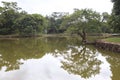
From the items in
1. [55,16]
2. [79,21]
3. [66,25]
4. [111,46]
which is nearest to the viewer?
[111,46]

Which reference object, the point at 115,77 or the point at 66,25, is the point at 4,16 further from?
the point at 115,77

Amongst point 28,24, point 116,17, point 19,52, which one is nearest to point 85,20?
point 116,17

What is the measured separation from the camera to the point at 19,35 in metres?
50.2

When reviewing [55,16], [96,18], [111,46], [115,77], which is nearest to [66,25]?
[96,18]

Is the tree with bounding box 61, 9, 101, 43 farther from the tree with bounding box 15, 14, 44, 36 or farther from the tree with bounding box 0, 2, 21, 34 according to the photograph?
the tree with bounding box 0, 2, 21, 34

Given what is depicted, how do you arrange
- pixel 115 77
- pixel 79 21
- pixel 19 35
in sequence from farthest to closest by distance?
pixel 19 35 < pixel 79 21 < pixel 115 77

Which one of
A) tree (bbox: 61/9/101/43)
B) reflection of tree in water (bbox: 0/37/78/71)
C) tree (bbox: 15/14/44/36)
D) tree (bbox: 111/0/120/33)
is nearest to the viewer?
reflection of tree in water (bbox: 0/37/78/71)

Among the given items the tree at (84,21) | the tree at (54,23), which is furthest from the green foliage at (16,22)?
the tree at (84,21)

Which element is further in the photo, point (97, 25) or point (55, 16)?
point (55, 16)

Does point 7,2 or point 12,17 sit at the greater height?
point 7,2

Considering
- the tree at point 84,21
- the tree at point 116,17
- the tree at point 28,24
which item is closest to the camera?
the tree at point 116,17

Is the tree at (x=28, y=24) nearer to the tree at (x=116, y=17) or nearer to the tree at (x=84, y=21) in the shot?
the tree at (x=84, y=21)

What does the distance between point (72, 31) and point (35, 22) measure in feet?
87.7

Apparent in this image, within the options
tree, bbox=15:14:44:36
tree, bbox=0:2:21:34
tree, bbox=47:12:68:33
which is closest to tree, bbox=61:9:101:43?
tree, bbox=15:14:44:36
